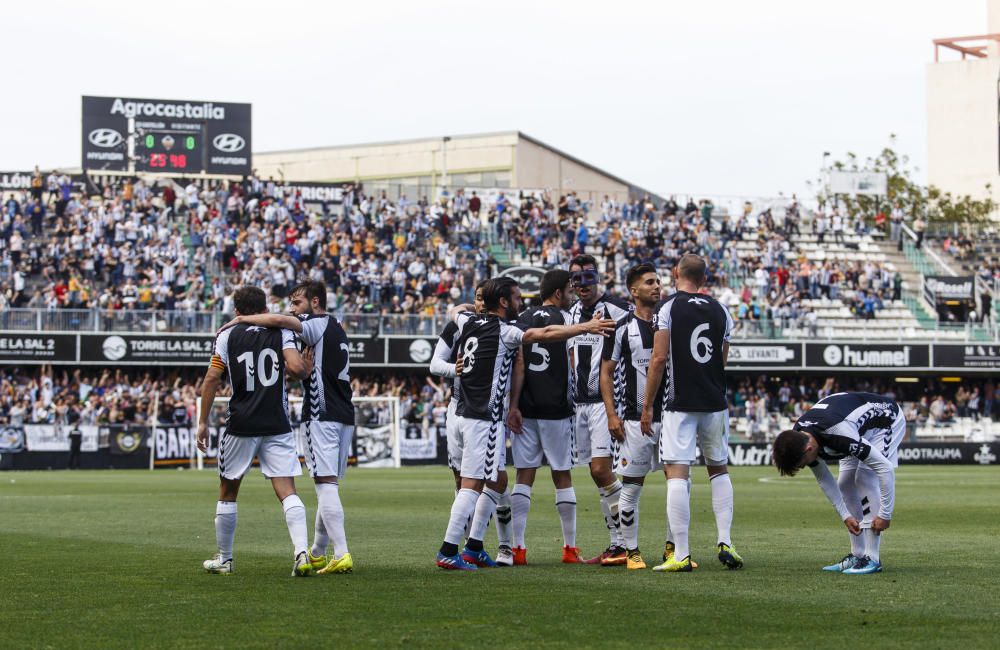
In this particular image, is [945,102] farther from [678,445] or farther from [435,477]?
[678,445]

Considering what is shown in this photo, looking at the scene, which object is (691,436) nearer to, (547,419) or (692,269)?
(692,269)

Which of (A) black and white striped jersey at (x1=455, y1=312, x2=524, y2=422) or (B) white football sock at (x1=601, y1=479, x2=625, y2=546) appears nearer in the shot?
(A) black and white striped jersey at (x1=455, y1=312, x2=524, y2=422)

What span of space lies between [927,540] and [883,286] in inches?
1661

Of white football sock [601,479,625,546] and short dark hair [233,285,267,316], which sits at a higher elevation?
short dark hair [233,285,267,316]

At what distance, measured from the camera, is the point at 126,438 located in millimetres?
41094

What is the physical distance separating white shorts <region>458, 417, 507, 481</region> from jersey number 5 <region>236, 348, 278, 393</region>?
165 cm

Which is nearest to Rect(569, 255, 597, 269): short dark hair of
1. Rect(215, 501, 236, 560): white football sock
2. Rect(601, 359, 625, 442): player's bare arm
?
Rect(601, 359, 625, 442): player's bare arm

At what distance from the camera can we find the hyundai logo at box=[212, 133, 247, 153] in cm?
5797

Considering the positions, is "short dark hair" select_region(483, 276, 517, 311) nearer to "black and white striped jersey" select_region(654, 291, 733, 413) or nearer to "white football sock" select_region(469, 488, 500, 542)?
"black and white striped jersey" select_region(654, 291, 733, 413)

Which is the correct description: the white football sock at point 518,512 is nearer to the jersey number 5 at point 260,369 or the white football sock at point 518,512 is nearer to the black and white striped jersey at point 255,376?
the black and white striped jersey at point 255,376

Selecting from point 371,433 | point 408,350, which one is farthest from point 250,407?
point 408,350

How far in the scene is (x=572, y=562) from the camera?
39.8 ft

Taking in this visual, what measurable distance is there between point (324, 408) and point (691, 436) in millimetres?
3057

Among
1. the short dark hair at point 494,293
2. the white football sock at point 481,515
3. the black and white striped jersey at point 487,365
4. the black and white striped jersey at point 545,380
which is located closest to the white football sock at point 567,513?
the black and white striped jersey at point 545,380
